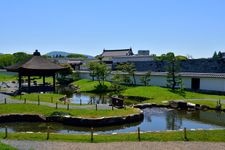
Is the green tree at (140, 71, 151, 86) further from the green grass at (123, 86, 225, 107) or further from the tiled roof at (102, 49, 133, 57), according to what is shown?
the tiled roof at (102, 49, 133, 57)

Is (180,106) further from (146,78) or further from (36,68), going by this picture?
(146,78)

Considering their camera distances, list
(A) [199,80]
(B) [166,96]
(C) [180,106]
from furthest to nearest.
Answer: (A) [199,80] → (B) [166,96] → (C) [180,106]

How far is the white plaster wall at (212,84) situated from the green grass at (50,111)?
19501mm

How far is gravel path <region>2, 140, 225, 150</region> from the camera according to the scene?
18109mm

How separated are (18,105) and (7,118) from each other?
3234 millimetres

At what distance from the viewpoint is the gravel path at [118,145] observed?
1811cm

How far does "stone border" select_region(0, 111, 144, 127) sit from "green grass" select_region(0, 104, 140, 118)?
25.8 inches

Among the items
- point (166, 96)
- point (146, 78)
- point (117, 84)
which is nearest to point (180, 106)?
point (166, 96)

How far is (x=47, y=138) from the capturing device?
2025 cm

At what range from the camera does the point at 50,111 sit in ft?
99.6

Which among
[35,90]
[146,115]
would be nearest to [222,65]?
[146,115]

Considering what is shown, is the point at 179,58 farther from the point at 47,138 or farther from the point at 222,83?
the point at 47,138

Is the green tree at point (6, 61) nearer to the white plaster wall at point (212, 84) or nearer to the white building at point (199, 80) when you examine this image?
the white building at point (199, 80)

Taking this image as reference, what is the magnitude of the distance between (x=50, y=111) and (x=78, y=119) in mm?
3594
